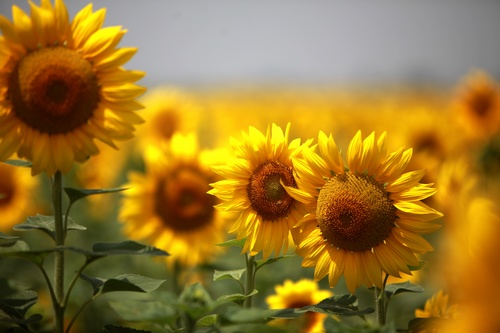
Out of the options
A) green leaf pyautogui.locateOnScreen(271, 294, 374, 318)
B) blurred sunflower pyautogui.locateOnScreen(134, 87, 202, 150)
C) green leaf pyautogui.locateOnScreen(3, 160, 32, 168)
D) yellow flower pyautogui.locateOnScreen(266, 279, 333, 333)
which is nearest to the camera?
green leaf pyautogui.locateOnScreen(271, 294, 374, 318)

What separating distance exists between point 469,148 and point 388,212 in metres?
4.23

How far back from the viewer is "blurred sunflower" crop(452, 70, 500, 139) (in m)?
5.89

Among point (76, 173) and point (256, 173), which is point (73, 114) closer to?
point (256, 173)

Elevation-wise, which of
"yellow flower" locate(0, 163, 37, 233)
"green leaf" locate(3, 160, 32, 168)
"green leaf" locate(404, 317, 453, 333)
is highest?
"green leaf" locate(3, 160, 32, 168)

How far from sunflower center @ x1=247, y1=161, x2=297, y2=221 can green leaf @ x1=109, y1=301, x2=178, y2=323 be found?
59 centimetres

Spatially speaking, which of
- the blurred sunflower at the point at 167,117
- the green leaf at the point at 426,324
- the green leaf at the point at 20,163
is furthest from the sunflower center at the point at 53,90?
the blurred sunflower at the point at 167,117

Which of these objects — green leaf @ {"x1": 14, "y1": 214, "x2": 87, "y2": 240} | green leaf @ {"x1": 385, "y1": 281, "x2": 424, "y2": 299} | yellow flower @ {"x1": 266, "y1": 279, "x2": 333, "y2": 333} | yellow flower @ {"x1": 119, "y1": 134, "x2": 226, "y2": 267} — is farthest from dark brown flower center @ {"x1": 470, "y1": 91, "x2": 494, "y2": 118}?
green leaf @ {"x1": 14, "y1": 214, "x2": 87, "y2": 240}

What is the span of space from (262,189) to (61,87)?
73cm

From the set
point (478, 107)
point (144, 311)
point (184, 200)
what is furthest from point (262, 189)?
point (478, 107)

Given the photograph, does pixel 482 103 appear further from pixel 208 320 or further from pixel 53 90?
pixel 53 90

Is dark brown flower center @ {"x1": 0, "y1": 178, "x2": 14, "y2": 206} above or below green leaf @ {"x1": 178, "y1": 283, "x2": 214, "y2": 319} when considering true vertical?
below

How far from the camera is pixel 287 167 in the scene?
6.47 ft

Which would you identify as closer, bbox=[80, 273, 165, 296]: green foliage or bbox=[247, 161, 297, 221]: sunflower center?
bbox=[80, 273, 165, 296]: green foliage

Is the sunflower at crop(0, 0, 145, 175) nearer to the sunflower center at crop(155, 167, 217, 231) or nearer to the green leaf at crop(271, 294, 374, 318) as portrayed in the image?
the green leaf at crop(271, 294, 374, 318)
